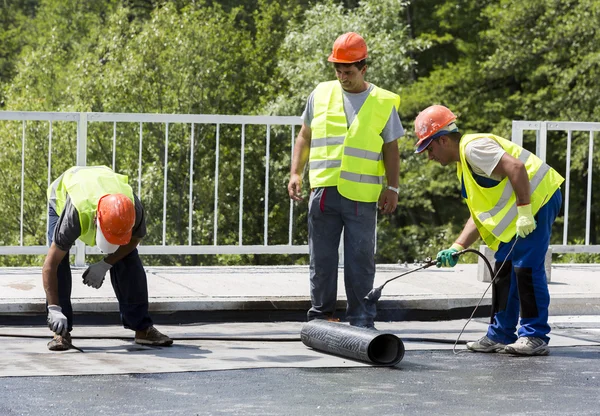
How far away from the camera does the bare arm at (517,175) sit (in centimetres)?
569

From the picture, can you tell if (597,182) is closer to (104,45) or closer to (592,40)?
(592,40)

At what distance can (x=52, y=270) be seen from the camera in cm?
572

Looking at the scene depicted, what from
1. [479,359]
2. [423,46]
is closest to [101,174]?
[479,359]

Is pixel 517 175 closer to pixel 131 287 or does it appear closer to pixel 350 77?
pixel 350 77

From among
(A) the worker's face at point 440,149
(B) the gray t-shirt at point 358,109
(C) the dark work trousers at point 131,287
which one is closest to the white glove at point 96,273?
(C) the dark work trousers at point 131,287

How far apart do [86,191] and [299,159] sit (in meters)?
1.53

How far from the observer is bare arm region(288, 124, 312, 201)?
6617mm

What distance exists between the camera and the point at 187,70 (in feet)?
113

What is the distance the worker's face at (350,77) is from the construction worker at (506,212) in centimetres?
61

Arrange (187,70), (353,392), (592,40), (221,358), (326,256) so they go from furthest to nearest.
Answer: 1. (187,70)
2. (592,40)
3. (326,256)
4. (221,358)
5. (353,392)

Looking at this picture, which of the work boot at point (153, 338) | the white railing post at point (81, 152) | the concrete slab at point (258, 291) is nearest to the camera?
the work boot at point (153, 338)

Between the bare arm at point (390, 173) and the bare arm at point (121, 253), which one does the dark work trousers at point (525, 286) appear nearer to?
the bare arm at point (390, 173)

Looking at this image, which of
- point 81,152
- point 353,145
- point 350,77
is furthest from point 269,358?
point 81,152

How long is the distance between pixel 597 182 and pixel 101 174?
2357 cm
